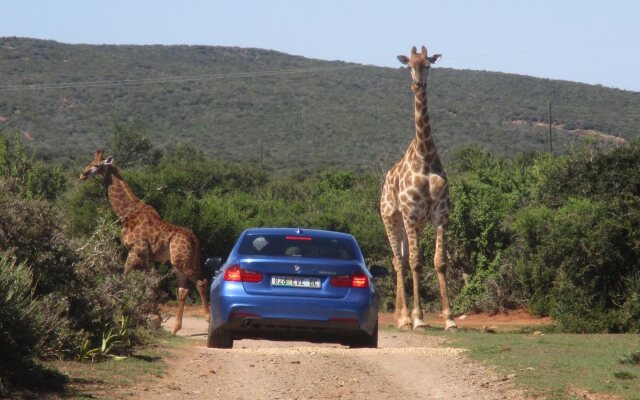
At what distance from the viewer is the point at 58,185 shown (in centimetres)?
3453

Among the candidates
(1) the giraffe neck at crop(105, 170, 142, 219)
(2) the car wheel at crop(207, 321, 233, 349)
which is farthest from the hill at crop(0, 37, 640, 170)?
(2) the car wheel at crop(207, 321, 233, 349)

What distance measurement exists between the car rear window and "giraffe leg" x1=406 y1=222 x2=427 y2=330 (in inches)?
196

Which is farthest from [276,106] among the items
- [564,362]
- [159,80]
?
[564,362]

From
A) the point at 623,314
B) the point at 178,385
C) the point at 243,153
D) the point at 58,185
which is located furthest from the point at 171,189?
the point at 243,153

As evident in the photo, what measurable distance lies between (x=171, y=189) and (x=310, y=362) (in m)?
17.9

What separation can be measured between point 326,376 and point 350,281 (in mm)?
2310

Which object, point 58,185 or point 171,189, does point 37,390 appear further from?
point 58,185

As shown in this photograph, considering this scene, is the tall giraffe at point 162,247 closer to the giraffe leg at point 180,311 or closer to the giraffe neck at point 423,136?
the giraffe leg at point 180,311

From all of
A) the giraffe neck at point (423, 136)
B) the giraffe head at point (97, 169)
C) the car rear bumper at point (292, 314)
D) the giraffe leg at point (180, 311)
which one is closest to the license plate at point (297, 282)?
the car rear bumper at point (292, 314)

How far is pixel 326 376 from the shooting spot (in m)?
11.4

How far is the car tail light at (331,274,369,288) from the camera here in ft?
44.3

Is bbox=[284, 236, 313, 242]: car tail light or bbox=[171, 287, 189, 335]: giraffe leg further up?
bbox=[284, 236, 313, 242]: car tail light

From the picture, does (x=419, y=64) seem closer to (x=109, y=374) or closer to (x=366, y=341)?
(x=366, y=341)

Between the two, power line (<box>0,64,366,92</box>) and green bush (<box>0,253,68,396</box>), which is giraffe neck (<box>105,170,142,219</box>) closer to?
green bush (<box>0,253,68,396</box>)
